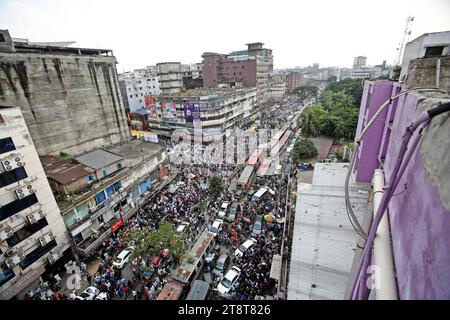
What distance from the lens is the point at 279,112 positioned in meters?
68.6

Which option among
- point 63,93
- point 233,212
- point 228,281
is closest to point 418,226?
point 228,281

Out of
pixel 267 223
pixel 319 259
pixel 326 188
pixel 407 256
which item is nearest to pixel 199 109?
pixel 267 223

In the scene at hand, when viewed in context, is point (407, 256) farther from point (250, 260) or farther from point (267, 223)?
point (267, 223)

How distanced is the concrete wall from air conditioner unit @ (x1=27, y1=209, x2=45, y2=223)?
41.5 feet

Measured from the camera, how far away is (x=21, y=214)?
1453 centimetres

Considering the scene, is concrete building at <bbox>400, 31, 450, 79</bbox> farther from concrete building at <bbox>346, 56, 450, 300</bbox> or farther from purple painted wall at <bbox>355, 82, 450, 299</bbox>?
purple painted wall at <bbox>355, 82, 450, 299</bbox>

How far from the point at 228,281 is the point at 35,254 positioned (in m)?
13.7

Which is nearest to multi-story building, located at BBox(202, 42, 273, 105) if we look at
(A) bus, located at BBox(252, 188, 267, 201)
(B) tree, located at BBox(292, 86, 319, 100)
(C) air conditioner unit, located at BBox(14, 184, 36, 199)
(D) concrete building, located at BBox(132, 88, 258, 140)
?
(D) concrete building, located at BBox(132, 88, 258, 140)

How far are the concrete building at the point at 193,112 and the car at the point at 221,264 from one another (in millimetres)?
27685

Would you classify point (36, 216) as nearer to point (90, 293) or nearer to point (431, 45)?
point (90, 293)

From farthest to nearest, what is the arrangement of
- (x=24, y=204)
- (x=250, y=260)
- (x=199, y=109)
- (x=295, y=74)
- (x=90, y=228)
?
(x=295, y=74), (x=199, y=109), (x=90, y=228), (x=250, y=260), (x=24, y=204)

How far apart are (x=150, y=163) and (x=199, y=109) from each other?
1756 centimetres

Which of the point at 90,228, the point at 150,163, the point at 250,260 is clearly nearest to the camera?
the point at 250,260

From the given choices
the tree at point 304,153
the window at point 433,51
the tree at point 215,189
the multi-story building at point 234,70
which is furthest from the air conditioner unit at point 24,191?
the multi-story building at point 234,70
